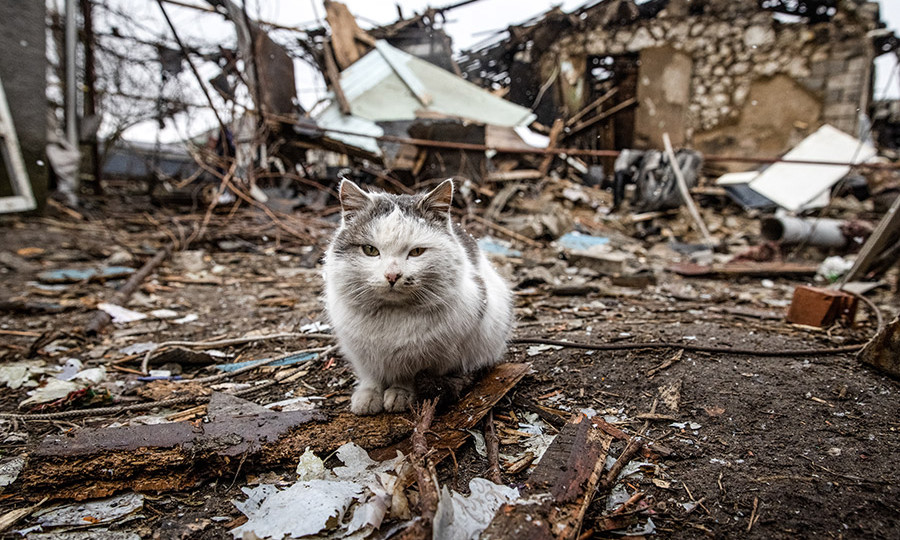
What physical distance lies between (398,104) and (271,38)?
2473 millimetres

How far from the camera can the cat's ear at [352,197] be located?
1979 mm

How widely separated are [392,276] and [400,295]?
12 cm

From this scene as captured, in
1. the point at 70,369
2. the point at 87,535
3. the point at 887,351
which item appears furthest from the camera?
the point at 70,369

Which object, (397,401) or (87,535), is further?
(397,401)

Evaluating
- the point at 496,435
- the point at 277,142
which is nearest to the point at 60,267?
the point at 277,142

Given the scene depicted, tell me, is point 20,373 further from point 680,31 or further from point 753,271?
point 680,31

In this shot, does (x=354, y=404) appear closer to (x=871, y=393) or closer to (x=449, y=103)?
(x=871, y=393)

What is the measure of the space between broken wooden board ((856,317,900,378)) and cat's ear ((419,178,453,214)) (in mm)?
2081

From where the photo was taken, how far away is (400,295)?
1773 millimetres

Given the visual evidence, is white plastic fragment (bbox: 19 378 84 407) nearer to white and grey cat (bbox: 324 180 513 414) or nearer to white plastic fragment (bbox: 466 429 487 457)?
white and grey cat (bbox: 324 180 513 414)

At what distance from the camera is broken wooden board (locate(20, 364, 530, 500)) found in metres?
1.57

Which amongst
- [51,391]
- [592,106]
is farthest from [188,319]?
[592,106]

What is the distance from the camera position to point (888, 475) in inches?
57.6

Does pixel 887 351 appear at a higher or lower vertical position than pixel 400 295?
lower
